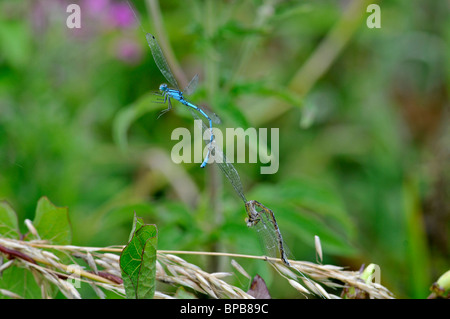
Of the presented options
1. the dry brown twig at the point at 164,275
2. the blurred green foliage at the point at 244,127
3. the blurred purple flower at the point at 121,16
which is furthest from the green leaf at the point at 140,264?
the blurred purple flower at the point at 121,16

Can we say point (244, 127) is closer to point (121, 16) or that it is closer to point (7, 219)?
point (7, 219)

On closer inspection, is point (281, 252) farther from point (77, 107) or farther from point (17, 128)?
point (77, 107)

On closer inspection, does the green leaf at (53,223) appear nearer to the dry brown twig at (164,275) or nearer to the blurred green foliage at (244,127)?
the dry brown twig at (164,275)

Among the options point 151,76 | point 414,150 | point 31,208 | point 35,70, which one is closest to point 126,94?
point 151,76

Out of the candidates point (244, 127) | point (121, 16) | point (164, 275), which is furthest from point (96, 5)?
point (164, 275)

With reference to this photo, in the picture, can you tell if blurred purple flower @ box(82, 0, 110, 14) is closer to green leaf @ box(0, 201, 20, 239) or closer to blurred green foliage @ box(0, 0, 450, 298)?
blurred green foliage @ box(0, 0, 450, 298)
